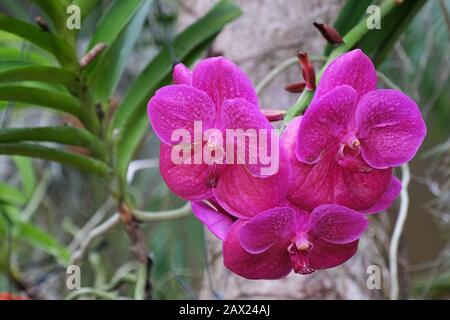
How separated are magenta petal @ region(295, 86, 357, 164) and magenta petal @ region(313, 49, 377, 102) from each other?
2 centimetres

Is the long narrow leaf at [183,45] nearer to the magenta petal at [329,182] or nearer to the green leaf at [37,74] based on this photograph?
the green leaf at [37,74]

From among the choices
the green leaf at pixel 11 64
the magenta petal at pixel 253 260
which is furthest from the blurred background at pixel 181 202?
the magenta petal at pixel 253 260

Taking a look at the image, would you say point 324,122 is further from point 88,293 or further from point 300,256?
point 88,293

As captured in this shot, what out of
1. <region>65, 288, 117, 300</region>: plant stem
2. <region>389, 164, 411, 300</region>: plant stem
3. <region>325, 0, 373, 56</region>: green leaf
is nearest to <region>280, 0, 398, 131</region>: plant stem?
<region>325, 0, 373, 56</region>: green leaf

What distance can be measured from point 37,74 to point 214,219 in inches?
12.0

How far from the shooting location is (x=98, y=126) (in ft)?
2.38

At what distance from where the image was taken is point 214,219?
0.43 meters

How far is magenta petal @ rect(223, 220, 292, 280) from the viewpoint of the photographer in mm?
421

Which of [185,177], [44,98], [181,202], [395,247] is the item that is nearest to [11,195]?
[181,202]

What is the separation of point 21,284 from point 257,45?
21.5 inches

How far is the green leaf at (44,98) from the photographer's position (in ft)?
2.03

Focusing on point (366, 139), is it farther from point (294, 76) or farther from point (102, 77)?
point (294, 76)

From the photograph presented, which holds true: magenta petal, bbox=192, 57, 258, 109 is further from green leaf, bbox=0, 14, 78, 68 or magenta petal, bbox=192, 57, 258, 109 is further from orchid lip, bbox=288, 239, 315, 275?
green leaf, bbox=0, 14, 78, 68

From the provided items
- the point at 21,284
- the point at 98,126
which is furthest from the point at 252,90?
the point at 21,284
